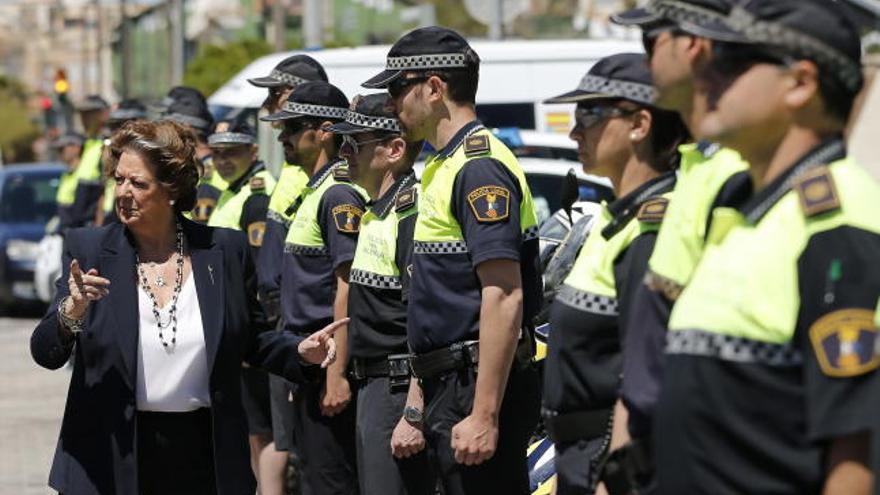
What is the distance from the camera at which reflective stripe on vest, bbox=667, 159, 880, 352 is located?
3.32 meters

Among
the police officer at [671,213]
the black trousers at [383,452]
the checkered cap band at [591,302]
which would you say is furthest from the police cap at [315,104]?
the police officer at [671,213]

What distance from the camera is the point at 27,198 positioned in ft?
78.4

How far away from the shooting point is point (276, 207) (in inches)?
364

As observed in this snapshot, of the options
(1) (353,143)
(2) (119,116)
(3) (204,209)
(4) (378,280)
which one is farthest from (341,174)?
(2) (119,116)

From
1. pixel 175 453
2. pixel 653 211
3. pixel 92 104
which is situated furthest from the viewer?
pixel 92 104

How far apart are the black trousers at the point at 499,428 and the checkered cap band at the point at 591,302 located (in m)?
1.44

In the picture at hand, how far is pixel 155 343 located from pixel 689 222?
2549mm

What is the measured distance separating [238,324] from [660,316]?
7.89 ft

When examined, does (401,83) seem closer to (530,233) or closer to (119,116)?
(530,233)

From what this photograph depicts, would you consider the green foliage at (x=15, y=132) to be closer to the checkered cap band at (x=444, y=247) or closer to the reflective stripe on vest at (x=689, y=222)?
the checkered cap band at (x=444, y=247)

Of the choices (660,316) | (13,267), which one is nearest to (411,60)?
(660,316)

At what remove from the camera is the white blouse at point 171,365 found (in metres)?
5.96

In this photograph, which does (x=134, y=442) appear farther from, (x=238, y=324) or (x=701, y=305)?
(x=701, y=305)

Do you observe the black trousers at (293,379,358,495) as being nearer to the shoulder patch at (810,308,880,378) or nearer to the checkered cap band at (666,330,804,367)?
the checkered cap band at (666,330,804,367)
